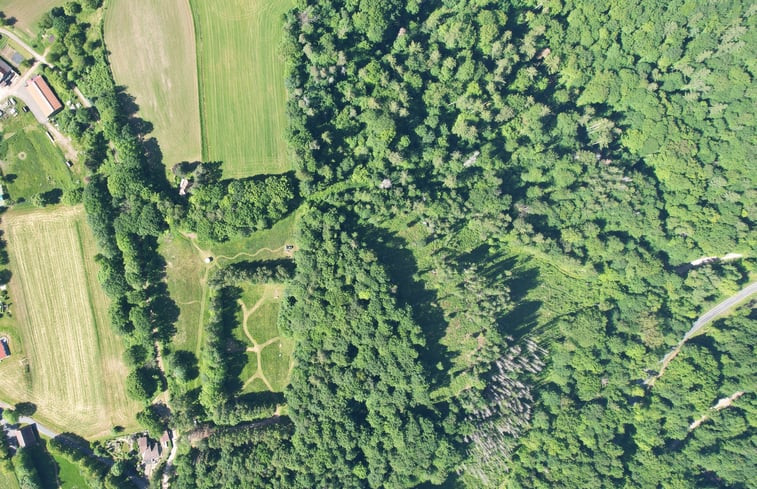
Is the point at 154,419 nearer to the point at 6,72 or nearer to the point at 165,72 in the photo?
the point at 165,72

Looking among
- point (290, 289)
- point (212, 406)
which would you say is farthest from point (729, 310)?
point (212, 406)

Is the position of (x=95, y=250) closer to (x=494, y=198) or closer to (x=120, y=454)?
(x=120, y=454)

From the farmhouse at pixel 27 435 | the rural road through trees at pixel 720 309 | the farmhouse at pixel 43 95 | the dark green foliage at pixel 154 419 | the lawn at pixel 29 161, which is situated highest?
the farmhouse at pixel 43 95

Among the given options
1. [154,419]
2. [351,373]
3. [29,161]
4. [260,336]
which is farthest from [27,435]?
[351,373]

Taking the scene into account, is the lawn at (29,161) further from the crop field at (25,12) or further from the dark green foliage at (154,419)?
the dark green foliage at (154,419)

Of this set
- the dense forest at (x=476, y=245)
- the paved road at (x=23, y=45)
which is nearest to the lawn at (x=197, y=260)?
the dense forest at (x=476, y=245)

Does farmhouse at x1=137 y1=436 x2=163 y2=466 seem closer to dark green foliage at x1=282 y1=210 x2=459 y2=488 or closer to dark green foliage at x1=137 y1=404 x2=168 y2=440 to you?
dark green foliage at x1=137 y1=404 x2=168 y2=440

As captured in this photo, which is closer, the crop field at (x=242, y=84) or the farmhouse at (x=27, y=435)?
the farmhouse at (x=27, y=435)
